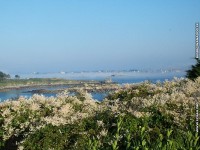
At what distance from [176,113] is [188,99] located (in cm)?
104

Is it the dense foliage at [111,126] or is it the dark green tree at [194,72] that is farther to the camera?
the dark green tree at [194,72]

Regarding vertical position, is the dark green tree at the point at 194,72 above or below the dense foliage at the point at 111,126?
above

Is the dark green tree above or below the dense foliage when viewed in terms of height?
above

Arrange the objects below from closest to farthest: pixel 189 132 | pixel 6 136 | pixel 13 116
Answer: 1. pixel 189 132
2. pixel 6 136
3. pixel 13 116

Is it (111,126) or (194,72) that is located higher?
(194,72)

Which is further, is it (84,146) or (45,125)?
(45,125)

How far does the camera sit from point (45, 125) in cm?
1224

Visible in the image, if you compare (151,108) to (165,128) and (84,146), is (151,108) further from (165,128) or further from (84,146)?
(84,146)

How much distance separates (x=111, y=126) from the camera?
1170cm

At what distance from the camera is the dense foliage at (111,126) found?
10.6 meters

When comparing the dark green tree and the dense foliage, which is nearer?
the dense foliage

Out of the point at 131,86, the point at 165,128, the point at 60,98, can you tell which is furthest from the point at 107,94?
the point at 165,128

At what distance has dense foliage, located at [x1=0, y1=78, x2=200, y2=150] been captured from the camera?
10.6 metres

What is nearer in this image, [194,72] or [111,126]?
[111,126]
